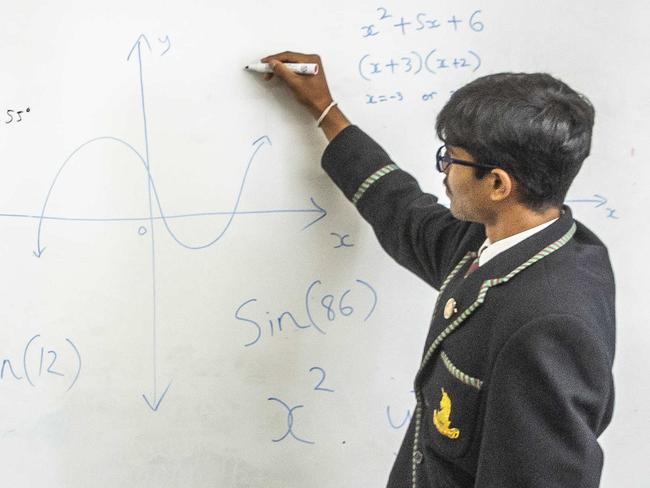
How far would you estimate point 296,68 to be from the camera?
95 centimetres

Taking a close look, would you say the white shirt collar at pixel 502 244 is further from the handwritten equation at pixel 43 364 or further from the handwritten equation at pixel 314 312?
the handwritten equation at pixel 43 364

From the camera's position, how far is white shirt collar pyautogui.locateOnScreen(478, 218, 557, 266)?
79 cm

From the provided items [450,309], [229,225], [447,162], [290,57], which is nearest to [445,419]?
[450,309]

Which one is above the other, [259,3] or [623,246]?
[259,3]

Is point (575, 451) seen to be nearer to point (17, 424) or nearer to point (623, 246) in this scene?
point (623, 246)

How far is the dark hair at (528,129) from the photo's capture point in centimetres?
73

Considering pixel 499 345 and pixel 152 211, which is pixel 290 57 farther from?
pixel 499 345

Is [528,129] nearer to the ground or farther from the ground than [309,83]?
nearer to the ground

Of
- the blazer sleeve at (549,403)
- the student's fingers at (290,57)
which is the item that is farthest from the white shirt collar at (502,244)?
the student's fingers at (290,57)

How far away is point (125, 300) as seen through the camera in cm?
100

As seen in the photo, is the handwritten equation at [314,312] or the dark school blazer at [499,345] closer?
the dark school blazer at [499,345]

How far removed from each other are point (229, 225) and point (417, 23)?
14.3 inches

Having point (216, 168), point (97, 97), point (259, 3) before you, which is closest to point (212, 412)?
point (216, 168)

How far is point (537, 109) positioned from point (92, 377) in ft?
2.19
